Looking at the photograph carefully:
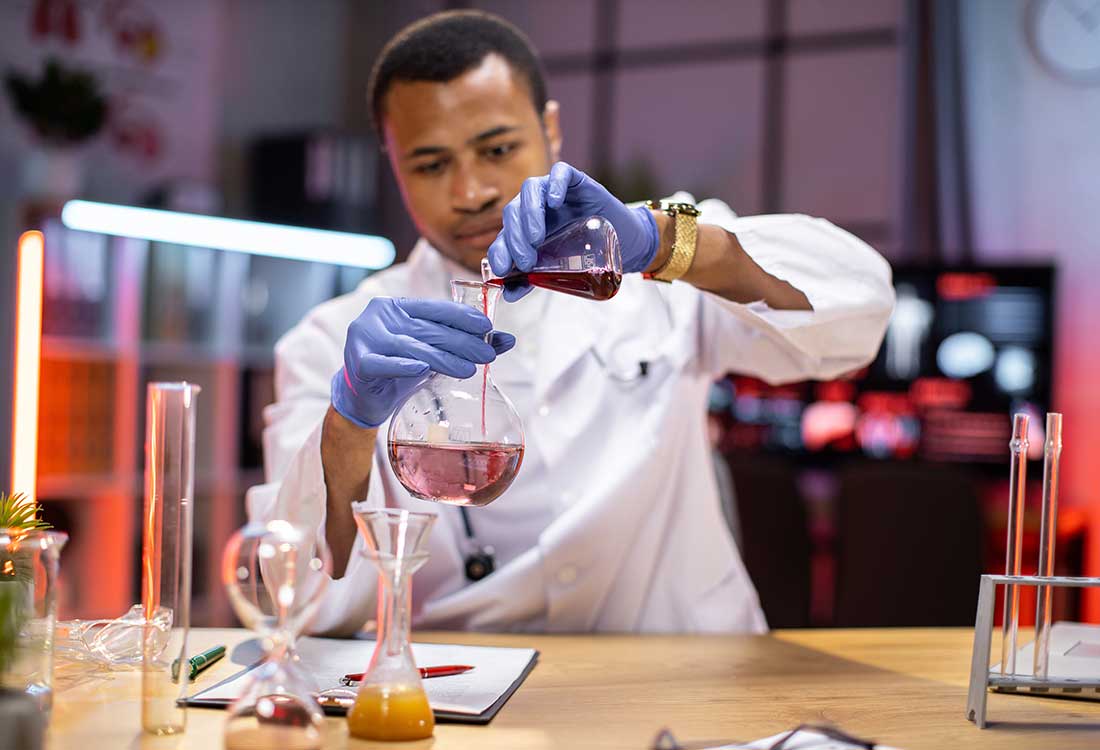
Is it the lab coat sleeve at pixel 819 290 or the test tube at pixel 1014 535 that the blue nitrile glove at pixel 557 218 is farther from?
the test tube at pixel 1014 535

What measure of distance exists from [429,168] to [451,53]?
0.17 metres

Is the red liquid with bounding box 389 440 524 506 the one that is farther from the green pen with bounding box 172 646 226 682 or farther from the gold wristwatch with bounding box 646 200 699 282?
the gold wristwatch with bounding box 646 200 699 282

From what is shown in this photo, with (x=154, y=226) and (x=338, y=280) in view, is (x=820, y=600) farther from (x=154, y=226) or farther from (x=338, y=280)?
(x=154, y=226)

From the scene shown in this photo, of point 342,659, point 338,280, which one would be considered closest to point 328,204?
point 338,280

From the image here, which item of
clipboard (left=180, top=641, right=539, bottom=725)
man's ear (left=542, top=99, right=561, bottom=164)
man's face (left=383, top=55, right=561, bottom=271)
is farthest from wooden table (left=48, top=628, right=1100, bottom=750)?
man's ear (left=542, top=99, right=561, bottom=164)

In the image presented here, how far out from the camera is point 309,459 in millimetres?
1430

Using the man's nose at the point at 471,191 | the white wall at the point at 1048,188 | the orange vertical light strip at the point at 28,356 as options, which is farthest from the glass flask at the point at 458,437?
the white wall at the point at 1048,188

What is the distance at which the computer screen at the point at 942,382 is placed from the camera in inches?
157

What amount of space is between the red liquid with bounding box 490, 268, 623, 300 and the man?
14cm

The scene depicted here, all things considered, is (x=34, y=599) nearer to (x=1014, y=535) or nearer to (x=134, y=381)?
(x=1014, y=535)

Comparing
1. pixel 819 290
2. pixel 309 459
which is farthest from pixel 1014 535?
pixel 309 459

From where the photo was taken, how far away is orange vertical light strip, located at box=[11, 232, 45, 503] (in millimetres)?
3088

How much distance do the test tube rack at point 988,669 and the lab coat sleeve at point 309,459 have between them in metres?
0.69

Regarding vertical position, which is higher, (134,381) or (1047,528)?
(134,381)
